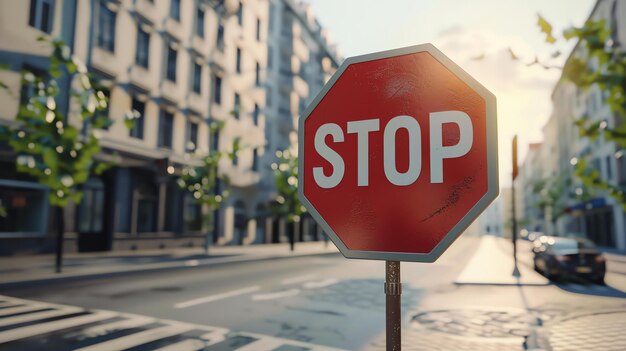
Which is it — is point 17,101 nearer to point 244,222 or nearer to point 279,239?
point 244,222

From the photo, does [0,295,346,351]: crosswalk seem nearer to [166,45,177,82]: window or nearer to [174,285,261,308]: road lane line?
[174,285,261,308]: road lane line

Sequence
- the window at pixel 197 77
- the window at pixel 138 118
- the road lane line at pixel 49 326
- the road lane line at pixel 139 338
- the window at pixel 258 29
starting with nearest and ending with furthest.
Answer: the road lane line at pixel 139 338, the road lane line at pixel 49 326, the window at pixel 138 118, the window at pixel 197 77, the window at pixel 258 29

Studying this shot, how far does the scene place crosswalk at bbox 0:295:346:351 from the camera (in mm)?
5648

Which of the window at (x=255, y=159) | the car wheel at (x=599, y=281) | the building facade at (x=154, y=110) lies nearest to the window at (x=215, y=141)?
the building facade at (x=154, y=110)

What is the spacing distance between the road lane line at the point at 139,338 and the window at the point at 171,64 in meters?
22.3

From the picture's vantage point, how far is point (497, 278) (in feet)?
46.7

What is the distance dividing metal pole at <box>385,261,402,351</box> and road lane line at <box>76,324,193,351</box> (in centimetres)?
484

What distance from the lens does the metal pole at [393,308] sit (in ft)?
5.47

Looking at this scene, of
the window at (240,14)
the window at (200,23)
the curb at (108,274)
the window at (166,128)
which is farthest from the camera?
the window at (240,14)

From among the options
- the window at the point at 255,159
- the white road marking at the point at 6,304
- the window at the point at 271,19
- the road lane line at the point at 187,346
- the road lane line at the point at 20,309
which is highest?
the window at the point at 271,19

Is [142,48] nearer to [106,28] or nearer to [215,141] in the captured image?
[106,28]

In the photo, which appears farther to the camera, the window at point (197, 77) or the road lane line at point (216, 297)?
the window at point (197, 77)

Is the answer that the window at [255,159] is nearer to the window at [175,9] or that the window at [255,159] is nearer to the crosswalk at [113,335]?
the window at [175,9]

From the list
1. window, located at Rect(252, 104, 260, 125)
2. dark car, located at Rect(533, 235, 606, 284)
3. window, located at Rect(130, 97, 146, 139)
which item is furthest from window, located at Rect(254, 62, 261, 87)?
dark car, located at Rect(533, 235, 606, 284)
